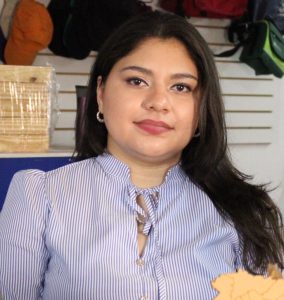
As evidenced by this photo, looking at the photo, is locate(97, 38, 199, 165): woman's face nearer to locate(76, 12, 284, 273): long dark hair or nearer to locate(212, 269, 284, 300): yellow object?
locate(76, 12, 284, 273): long dark hair

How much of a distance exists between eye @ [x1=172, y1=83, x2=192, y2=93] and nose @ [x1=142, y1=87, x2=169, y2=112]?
45mm

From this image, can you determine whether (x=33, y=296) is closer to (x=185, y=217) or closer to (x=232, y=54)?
(x=185, y=217)

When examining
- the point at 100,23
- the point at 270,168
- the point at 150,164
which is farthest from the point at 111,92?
the point at 270,168

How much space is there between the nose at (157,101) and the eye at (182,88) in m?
0.05

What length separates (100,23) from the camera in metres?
2.10

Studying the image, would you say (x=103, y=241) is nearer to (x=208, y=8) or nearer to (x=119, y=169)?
(x=119, y=169)

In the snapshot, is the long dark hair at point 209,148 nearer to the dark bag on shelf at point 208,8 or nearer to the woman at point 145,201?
the woman at point 145,201

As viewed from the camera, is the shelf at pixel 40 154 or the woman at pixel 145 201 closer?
the woman at pixel 145 201

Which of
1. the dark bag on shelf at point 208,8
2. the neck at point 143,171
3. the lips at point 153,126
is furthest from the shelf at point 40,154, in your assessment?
the dark bag on shelf at point 208,8

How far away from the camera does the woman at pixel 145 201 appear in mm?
949

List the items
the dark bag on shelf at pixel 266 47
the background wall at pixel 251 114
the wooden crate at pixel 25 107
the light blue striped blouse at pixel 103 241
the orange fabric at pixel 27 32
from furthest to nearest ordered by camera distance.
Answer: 1. the background wall at pixel 251 114
2. the dark bag on shelf at pixel 266 47
3. the orange fabric at pixel 27 32
4. the wooden crate at pixel 25 107
5. the light blue striped blouse at pixel 103 241

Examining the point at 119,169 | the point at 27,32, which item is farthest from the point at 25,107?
the point at 119,169

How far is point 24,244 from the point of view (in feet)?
3.15

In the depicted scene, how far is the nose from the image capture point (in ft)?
3.20
